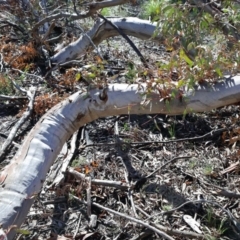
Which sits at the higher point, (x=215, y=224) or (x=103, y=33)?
(x=103, y=33)

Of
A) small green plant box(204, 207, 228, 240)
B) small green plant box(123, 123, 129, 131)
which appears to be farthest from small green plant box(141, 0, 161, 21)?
small green plant box(204, 207, 228, 240)

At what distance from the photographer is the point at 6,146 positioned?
405 cm

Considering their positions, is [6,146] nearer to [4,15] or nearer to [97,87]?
[97,87]

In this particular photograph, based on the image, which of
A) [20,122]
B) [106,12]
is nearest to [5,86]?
[20,122]

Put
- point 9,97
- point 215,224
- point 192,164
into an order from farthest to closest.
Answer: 1. point 9,97
2. point 192,164
3. point 215,224

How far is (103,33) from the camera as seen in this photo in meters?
5.73

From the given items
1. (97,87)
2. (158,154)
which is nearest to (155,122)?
(158,154)

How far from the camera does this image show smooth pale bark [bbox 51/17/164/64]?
5.35 metres

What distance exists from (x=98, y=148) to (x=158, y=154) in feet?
1.70

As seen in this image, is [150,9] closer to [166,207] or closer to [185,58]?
Answer: [185,58]

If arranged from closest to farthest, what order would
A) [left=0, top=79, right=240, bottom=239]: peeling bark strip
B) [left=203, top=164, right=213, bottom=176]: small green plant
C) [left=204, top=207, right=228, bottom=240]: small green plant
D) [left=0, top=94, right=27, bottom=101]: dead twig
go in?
[left=204, top=207, right=228, bottom=240]: small green plant, [left=0, top=79, right=240, bottom=239]: peeling bark strip, [left=203, top=164, right=213, bottom=176]: small green plant, [left=0, top=94, right=27, bottom=101]: dead twig

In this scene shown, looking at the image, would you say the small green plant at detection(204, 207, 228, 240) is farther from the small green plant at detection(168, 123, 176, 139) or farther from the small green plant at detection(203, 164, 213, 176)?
the small green plant at detection(168, 123, 176, 139)

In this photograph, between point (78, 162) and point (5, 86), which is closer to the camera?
point (78, 162)

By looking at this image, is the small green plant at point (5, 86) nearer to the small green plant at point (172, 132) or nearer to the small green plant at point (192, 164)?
the small green plant at point (172, 132)
